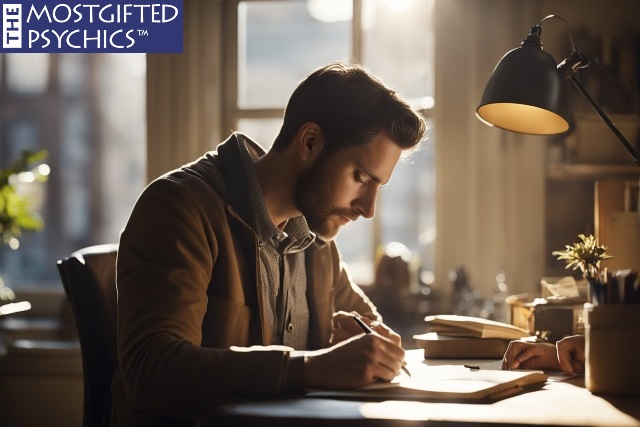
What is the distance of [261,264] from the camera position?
1.88 metres

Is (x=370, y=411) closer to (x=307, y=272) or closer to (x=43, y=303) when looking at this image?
(x=307, y=272)

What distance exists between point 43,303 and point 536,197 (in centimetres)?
222

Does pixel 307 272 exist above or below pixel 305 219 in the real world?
below

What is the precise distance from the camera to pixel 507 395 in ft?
4.47

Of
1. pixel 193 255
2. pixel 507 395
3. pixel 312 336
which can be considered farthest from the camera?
pixel 312 336

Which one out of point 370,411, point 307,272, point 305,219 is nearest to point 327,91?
point 305,219

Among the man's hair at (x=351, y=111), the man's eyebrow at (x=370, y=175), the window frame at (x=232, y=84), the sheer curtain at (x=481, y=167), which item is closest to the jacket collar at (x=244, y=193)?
the man's hair at (x=351, y=111)

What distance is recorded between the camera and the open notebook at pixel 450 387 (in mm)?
1304

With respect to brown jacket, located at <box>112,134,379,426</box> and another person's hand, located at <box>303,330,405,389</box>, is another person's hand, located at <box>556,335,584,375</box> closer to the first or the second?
another person's hand, located at <box>303,330,405,389</box>

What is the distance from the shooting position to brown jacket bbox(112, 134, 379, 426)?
1.33 meters

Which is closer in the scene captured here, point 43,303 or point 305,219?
point 305,219

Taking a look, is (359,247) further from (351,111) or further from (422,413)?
(422,413)

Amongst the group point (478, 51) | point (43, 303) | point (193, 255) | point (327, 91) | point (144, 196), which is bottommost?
point (43, 303)

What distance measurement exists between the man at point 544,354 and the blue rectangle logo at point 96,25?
89.7 inches
